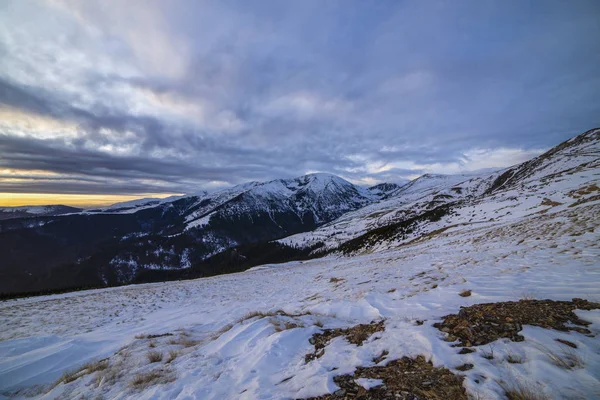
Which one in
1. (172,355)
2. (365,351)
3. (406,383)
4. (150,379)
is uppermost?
(406,383)

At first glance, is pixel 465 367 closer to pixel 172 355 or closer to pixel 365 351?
pixel 365 351

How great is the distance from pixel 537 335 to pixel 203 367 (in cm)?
600

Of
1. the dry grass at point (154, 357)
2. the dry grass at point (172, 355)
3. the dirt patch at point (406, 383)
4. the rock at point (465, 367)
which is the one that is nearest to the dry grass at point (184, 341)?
the dry grass at point (172, 355)

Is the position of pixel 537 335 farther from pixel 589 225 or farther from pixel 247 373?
pixel 589 225

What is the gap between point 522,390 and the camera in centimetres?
271

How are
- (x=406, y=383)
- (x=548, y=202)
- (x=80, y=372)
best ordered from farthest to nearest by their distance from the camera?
1. (x=548, y=202)
2. (x=80, y=372)
3. (x=406, y=383)

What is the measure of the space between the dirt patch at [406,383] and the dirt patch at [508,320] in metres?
1.00

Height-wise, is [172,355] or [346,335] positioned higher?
[346,335]

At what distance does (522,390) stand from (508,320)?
2.44 meters

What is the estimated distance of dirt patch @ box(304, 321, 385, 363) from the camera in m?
5.14

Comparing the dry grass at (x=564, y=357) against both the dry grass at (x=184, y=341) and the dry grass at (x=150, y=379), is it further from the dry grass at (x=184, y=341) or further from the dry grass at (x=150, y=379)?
the dry grass at (x=184, y=341)

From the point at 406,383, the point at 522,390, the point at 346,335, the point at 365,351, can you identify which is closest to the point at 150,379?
the point at 346,335

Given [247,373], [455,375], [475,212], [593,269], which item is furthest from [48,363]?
[475,212]

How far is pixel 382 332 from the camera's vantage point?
538 centimetres
